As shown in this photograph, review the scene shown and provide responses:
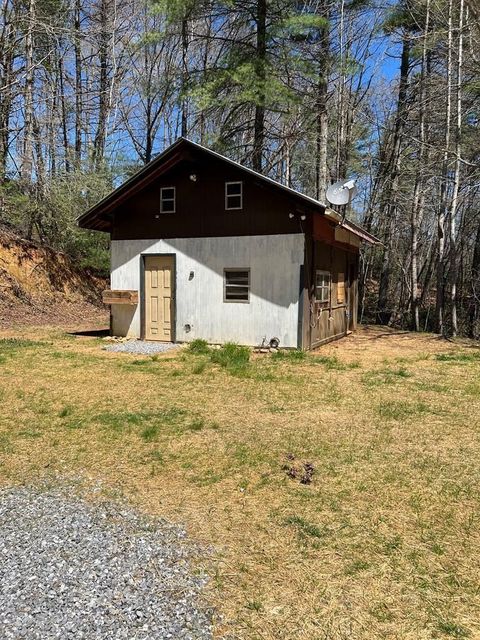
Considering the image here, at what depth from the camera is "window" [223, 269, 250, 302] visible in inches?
427

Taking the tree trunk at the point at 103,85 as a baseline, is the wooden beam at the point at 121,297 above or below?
below

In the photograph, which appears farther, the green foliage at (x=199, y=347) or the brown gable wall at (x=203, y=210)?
the brown gable wall at (x=203, y=210)

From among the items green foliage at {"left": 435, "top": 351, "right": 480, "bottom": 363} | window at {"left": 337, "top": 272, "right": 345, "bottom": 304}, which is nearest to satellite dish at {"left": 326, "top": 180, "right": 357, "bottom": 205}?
window at {"left": 337, "top": 272, "right": 345, "bottom": 304}

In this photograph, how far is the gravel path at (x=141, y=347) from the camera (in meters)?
10.3

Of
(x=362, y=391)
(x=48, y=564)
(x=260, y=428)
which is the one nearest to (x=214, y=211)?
(x=362, y=391)

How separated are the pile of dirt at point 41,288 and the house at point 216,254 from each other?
470cm

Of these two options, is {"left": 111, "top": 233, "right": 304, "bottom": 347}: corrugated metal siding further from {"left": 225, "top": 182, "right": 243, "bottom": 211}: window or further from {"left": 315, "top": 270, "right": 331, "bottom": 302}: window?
{"left": 315, "top": 270, "right": 331, "bottom": 302}: window

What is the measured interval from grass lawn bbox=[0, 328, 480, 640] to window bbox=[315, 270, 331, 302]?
320 cm

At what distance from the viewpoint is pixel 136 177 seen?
1119cm

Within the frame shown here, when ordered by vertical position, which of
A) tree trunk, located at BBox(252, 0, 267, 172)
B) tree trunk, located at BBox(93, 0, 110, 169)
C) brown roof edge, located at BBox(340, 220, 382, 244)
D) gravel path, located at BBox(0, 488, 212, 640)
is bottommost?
gravel path, located at BBox(0, 488, 212, 640)

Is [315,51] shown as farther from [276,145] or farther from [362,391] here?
[362,391]

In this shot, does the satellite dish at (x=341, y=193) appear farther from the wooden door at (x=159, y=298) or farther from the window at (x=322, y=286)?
the wooden door at (x=159, y=298)

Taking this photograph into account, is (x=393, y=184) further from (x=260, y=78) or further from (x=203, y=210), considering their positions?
(x=203, y=210)

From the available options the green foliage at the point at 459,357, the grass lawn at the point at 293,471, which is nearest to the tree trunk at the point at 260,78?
the green foliage at the point at 459,357
